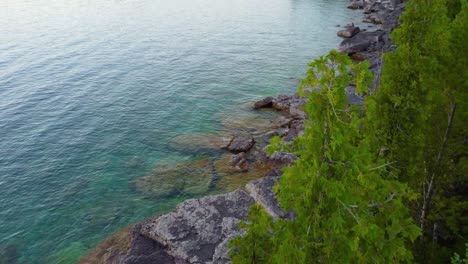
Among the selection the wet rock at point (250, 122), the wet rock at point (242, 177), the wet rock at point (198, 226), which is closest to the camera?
the wet rock at point (198, 226)

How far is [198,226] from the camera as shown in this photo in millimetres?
21750

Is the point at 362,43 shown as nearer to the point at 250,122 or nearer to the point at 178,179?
the point at 250,122

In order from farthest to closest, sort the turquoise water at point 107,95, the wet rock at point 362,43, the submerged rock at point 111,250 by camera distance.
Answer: the wet rock at point 362,43, the turquoise water at point 107,95, the submerged rock at point 111,250

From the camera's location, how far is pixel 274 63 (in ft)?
210

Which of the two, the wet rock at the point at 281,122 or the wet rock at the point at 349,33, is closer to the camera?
the wet rock at the point at 281,122

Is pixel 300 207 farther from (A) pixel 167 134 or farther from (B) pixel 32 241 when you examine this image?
(A) pixel 167 134

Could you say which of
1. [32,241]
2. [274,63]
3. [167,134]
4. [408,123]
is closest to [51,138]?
[167,134]

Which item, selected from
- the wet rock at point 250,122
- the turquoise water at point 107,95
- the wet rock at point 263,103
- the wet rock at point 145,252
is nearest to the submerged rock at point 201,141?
the turquoise water at point 107,95

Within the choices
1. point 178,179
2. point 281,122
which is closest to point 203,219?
point 178,179

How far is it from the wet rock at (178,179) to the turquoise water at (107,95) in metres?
1.09

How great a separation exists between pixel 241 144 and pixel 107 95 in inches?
979

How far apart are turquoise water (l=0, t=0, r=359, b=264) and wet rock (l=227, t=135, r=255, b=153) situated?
473 cm

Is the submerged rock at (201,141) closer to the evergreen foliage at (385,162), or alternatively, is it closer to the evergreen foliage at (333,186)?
the evergreen foliage at (385,162)

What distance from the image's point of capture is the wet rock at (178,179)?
29.5m
